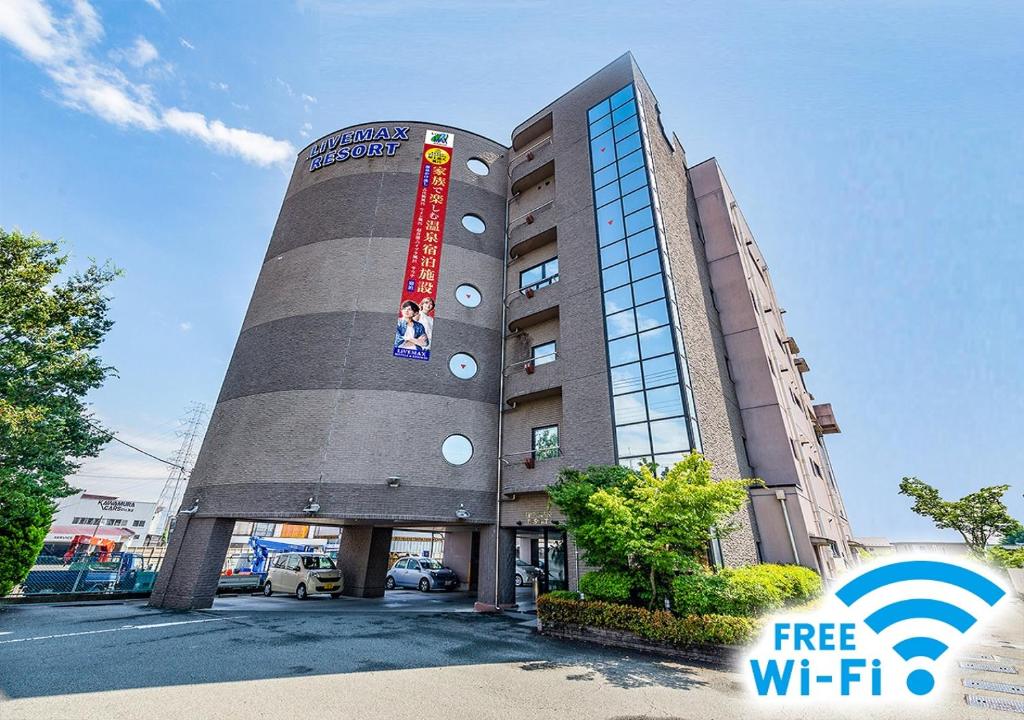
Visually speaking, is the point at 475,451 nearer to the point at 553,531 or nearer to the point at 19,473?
the point at 553,531

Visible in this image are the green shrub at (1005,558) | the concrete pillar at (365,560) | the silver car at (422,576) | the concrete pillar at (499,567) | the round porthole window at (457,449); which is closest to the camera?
the concrete pillar at (499,567)

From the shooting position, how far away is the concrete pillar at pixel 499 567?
50.4 ft

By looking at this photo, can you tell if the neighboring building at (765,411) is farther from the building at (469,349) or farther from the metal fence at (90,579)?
the metal fence at (90,579)

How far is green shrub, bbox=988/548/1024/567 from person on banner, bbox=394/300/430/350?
111 ft

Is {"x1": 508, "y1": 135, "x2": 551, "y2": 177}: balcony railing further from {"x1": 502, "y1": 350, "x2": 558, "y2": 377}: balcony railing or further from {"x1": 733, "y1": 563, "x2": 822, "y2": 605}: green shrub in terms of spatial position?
{"x1": 733, "y1": 563, "x2": 822, "y2": 605}: green shrub

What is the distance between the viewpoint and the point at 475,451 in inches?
660

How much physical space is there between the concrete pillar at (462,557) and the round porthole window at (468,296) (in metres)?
12.9

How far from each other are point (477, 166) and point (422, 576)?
2166 cm

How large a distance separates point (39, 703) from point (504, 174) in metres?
23.8

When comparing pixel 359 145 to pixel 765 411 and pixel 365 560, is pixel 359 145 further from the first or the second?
pixel 765 411

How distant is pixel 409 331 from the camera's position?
57.2 ft

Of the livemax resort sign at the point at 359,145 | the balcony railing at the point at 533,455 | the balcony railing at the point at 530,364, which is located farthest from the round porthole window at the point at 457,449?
the livemax resort sign at the point at 359,145

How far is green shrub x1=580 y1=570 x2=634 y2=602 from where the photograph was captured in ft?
34.4

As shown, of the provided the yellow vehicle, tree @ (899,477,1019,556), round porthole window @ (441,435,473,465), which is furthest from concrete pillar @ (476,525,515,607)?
tree @ (899,477,1019,556)
